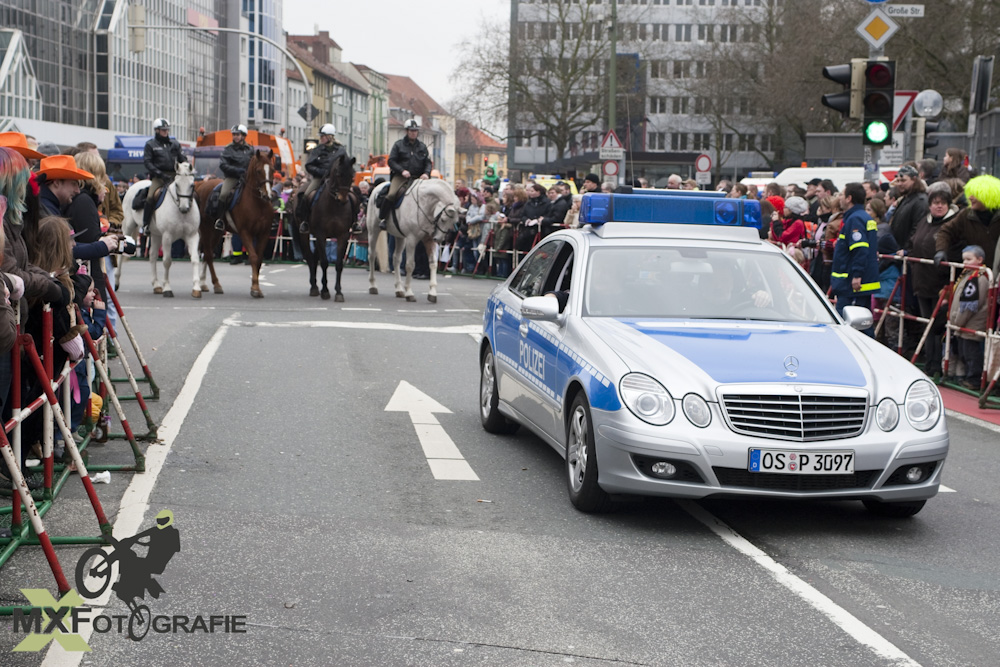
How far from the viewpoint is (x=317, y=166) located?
2212 centimetres

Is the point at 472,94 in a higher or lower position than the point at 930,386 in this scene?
higher

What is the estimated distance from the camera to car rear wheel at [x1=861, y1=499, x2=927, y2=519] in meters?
7.52

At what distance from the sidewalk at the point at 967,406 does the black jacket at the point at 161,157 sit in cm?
1307

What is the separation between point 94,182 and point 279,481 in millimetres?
3186

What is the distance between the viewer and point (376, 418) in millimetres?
10672

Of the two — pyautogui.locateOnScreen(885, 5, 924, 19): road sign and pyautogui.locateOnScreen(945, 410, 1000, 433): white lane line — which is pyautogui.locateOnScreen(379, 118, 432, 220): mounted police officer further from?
pyautogui.locateOnScreen(945, 410, 1000, 433): white lane line

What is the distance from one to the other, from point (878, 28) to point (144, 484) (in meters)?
11.1

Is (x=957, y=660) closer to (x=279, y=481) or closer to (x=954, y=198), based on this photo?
(x=279, y=481)

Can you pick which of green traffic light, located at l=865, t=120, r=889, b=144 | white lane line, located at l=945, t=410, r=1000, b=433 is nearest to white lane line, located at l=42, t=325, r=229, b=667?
white lane line, located at l=945, t=410, r=1000, b=433

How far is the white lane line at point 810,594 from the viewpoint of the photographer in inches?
208

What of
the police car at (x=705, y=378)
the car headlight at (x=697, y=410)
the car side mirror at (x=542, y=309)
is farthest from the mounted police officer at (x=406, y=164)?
the car headlight at (x=697, y=410)

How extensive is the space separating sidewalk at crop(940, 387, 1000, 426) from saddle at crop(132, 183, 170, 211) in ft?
42.3

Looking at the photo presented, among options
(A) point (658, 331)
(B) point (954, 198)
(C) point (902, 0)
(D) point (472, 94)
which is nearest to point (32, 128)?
(D) point (472, 94)

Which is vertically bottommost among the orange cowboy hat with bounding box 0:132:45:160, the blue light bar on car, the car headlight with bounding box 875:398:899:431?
the car headlight with bounding box 875:398:899:431
